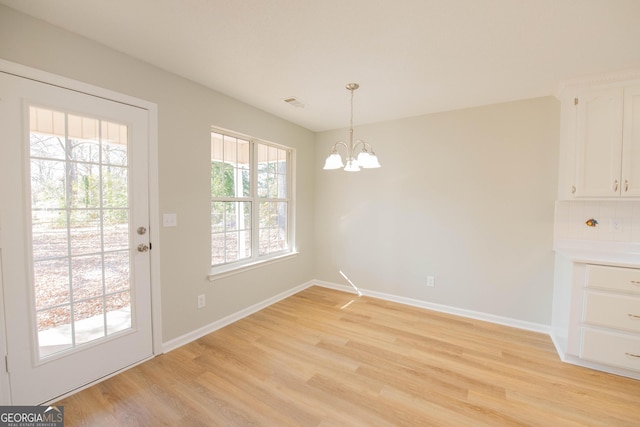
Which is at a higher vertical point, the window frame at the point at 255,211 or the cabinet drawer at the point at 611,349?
the window frame at the point at 255,211

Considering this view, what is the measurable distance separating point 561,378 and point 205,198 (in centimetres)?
348

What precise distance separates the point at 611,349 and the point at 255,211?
359 centimetres

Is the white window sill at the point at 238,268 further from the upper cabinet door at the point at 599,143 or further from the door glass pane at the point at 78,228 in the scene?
the upper cabinet door at the point at 599,143

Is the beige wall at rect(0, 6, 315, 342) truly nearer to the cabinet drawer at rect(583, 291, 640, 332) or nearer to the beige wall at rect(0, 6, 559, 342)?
the beige wall at rect(0, 6, 559, 342)

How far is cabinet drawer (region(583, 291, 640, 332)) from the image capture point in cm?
200

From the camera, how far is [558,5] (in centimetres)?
149

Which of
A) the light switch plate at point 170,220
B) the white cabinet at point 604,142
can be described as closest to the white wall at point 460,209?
the white cabinet at point 604,142

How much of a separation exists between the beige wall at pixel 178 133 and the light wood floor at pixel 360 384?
422mm

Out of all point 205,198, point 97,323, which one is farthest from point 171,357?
point 205,198

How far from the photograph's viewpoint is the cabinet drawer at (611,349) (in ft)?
6.57

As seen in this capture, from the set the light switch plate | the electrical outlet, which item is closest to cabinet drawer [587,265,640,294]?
the electrical outlet

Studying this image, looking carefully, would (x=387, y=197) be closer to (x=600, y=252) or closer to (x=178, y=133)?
(x=600, y=252)

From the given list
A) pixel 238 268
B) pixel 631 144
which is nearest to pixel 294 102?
pixel 238 268

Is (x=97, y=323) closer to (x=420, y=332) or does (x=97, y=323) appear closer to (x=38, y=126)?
(x=38, y=126)
